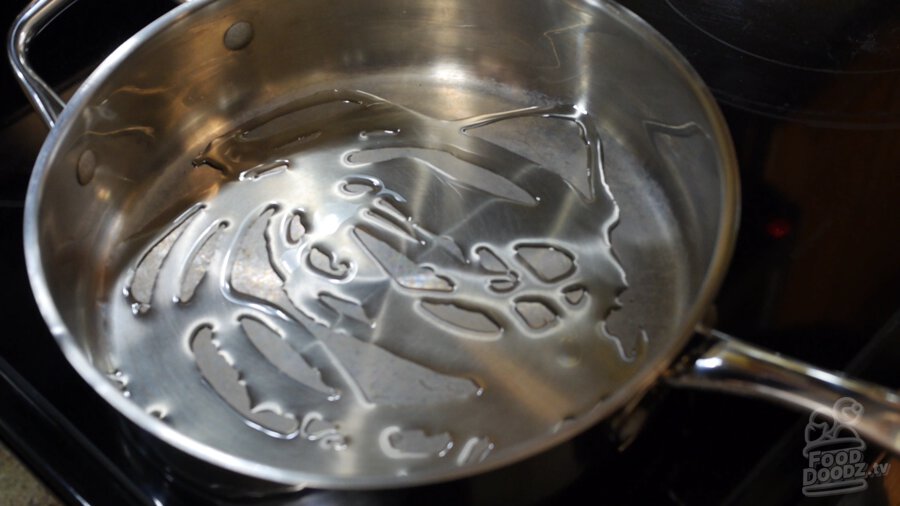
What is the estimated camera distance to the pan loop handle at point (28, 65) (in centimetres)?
53

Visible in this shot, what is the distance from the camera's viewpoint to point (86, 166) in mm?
570

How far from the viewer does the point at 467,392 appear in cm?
49

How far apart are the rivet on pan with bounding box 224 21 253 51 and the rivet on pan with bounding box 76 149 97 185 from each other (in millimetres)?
116

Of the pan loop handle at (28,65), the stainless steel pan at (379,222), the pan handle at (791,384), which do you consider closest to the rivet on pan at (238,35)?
the stainless steel pan at (379,222)

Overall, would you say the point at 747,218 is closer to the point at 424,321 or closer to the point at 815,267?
the point at 815,267

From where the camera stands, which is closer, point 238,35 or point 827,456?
point 827,456

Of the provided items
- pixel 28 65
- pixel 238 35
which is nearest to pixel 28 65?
pixel 28 65

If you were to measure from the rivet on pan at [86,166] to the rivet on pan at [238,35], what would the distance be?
0.38 ft

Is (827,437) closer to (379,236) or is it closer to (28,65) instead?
(379,236)

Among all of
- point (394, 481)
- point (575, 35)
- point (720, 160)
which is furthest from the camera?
point (575, 35)

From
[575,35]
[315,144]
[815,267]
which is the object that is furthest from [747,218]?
[315,144]

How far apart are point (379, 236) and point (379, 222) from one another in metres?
0.01

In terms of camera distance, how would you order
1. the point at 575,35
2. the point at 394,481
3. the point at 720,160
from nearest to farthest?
the point at 394,481
the point at 720,160
the point at 575,35

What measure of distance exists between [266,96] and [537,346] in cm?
28
